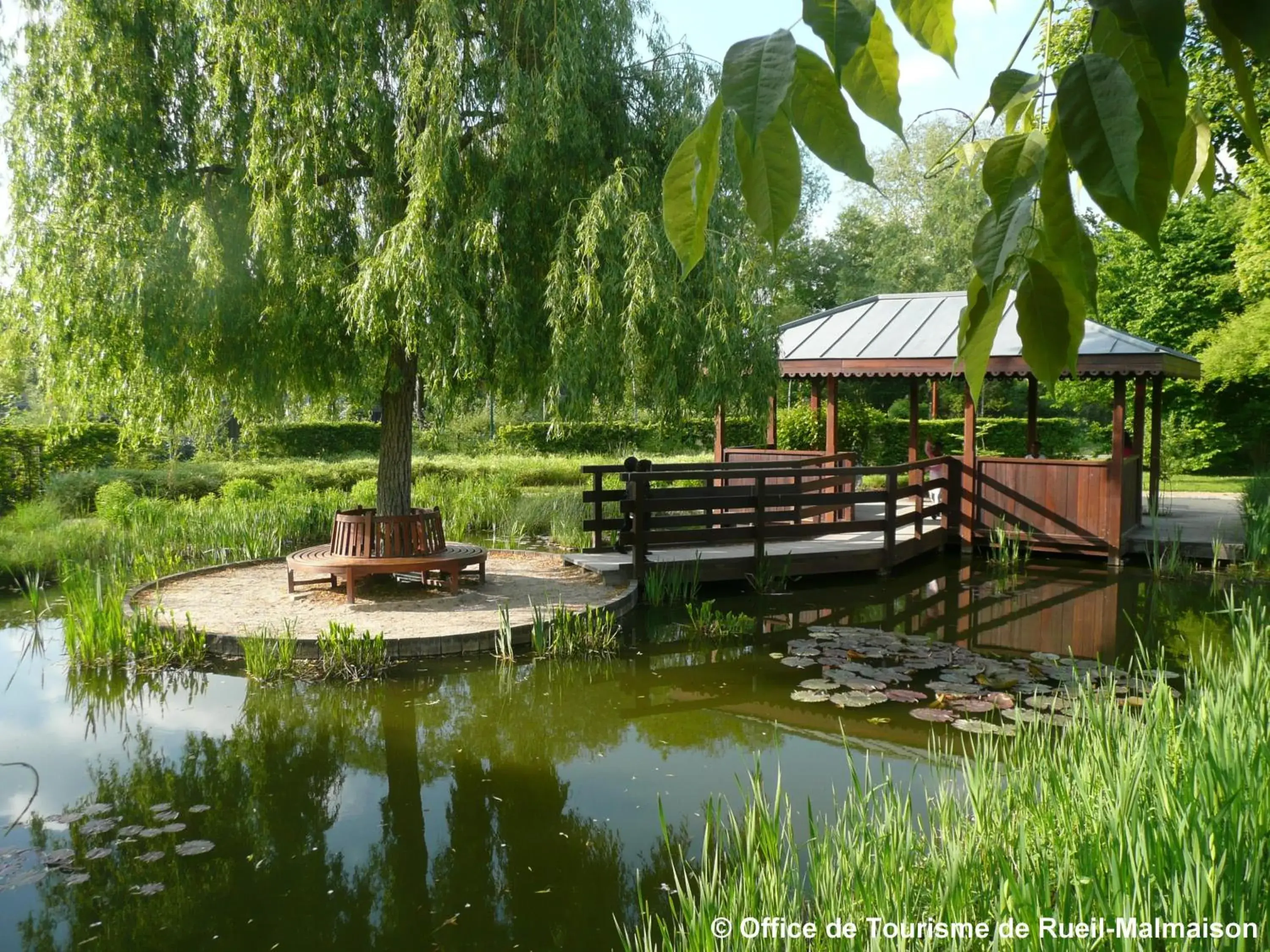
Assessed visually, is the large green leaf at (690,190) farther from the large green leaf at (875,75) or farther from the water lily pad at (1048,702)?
the water lily pad at (1048,702)

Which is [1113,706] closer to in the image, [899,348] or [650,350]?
[650,350]

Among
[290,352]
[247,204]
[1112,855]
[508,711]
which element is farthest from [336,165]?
[1112,855]

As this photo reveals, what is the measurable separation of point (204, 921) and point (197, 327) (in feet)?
18.7

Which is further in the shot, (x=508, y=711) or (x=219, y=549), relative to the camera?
(x=219, y=549)

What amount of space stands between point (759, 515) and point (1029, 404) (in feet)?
16.5

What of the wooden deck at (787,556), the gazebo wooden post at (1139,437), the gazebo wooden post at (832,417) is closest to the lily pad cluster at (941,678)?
the wooden deck at (787,556)

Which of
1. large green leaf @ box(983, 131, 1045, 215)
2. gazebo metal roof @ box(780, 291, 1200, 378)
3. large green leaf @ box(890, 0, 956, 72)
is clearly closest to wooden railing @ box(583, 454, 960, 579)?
gazebo metal roof @ box(780, 291, 1200, 378)

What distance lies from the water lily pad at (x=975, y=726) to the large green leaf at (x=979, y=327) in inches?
198

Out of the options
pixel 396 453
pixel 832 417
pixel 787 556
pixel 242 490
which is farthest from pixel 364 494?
pixel 787 556

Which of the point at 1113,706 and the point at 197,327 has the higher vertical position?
the point at 197,327

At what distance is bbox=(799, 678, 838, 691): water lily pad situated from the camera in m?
6.66

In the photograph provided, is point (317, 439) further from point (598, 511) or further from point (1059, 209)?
point (1059, 209)

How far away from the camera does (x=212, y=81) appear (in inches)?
319

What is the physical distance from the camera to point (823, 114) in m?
0.79
